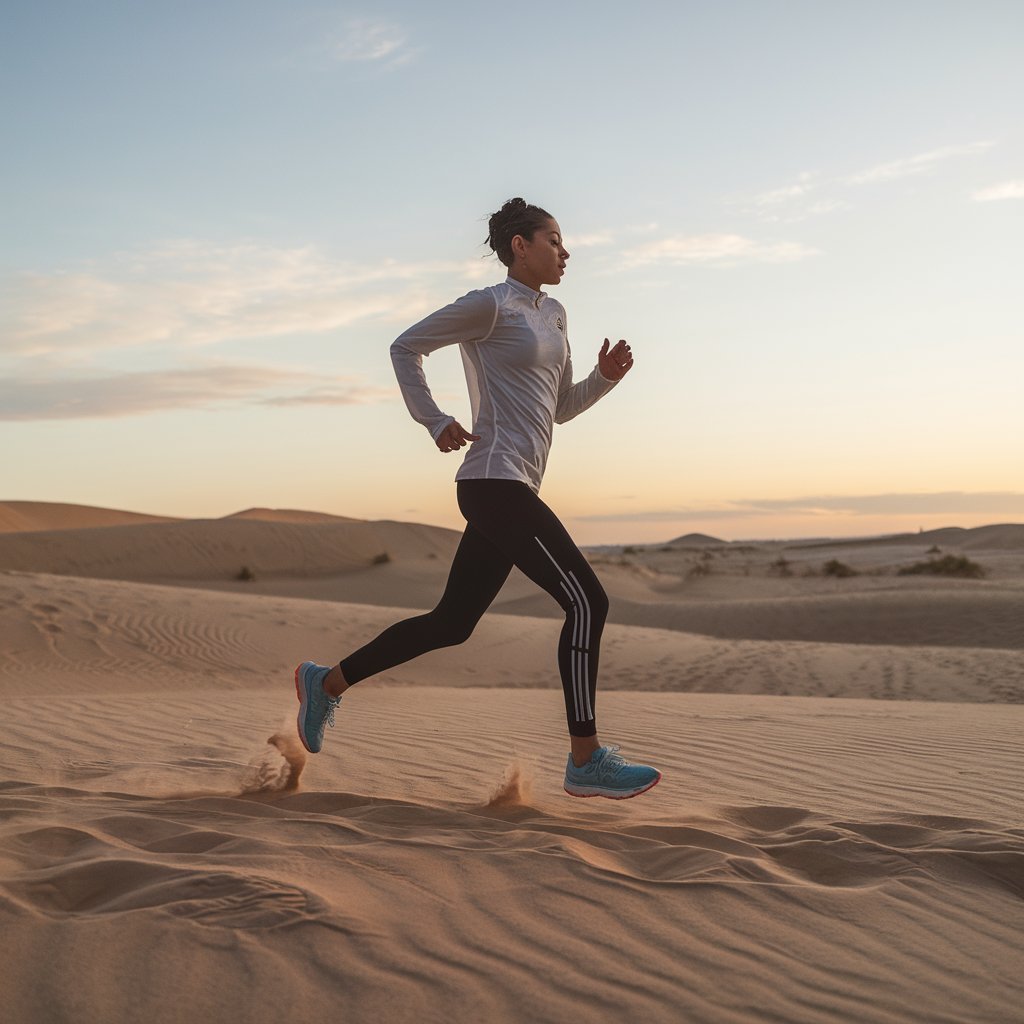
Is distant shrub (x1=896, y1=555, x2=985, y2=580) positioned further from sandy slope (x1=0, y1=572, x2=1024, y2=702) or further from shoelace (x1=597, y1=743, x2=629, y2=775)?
shoelace (x1=597, y1=743, x2=629, y2=775)

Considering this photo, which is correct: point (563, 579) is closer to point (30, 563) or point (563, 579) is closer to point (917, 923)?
point (917, 923)

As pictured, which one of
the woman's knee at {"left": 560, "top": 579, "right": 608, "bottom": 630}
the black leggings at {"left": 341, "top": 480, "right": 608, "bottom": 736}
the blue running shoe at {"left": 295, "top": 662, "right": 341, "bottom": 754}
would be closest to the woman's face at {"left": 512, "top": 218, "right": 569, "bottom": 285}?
the black leggings at {"left": 341, "top": 480, "right": 608, "bottom": 736}

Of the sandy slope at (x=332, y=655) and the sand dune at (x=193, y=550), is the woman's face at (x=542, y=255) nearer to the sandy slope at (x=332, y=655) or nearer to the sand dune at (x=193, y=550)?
the sandy slope at (x=332, y=655)

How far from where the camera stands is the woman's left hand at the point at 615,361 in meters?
4.23

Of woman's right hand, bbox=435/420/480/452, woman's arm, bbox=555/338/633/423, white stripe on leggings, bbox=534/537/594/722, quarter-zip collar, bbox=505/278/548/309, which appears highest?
quarter-zip collar, bbox=505/278/548/309

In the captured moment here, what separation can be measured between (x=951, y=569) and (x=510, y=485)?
93.7 feet

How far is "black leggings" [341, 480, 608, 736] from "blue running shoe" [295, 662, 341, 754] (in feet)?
1.42

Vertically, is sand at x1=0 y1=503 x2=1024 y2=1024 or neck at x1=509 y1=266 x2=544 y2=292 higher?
neck at x1=509 y1=266 x2=544 y2=292

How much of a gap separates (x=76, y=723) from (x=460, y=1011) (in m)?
5.25

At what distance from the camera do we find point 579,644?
11.8 feet

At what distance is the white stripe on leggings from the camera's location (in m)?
3.59

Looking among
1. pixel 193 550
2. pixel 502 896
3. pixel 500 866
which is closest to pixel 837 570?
pixel 193 550

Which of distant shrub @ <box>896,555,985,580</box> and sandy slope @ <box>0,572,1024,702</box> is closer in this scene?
sandy slope @ <box>0,572,1024,702</box>

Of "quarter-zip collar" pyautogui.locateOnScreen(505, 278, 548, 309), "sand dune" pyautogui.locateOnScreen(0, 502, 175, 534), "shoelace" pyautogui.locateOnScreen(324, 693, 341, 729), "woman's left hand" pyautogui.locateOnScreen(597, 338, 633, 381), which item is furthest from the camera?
"sand dune" pyautogui.locateOnScreen(0, 502, 175, 534)
